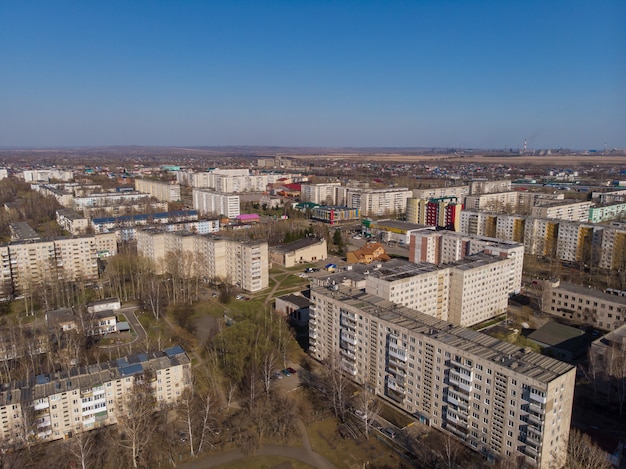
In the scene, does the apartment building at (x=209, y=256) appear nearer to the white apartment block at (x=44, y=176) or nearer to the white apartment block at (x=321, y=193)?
the white apartment block at (x=321, y=193)

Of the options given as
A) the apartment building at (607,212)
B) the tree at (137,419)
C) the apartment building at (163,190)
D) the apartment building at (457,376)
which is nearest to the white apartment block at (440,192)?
the apartment building at (607,212)

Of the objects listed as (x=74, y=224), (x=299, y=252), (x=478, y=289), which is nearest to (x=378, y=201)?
(x=299, y=252)

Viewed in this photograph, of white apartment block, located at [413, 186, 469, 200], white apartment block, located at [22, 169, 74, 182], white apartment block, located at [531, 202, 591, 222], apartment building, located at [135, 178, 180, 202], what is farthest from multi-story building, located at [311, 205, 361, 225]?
white apartment block, located at [22, 169, 74, 182]

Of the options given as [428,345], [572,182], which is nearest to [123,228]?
[428,345]

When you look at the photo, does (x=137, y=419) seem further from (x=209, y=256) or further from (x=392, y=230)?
(x=392, y=230)

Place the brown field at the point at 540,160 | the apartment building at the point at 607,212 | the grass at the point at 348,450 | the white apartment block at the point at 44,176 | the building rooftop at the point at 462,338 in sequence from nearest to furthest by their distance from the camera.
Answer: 1. the building rooftop at the point at 462,338
2. the grass at the point at 348,450
3. the apartment building at the point at 607,212
4. the white apartment block at the point at 44,176
5. the brown field at the point at 540,160

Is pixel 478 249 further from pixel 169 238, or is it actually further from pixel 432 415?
pixel 169 238
